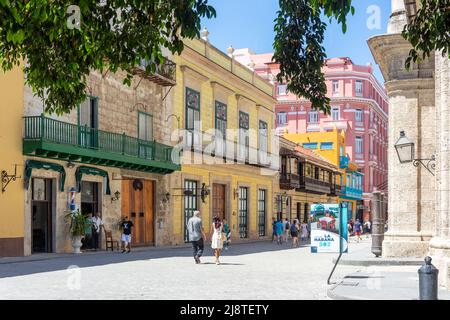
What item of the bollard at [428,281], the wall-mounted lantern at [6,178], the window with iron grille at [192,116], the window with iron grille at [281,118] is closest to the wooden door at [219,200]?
the window with iron grille at [192,116]

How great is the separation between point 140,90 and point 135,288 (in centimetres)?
1896

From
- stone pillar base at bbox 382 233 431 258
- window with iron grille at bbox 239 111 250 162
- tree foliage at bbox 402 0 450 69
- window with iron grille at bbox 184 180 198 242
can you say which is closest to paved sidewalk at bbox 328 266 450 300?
stone pillar base at bbox 382 233 431 258

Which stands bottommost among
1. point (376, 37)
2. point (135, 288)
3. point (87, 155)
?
point (135, 288)

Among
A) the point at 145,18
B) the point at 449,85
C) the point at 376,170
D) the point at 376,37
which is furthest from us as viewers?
the point at 376,170

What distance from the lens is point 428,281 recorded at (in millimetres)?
9328

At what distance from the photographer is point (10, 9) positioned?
762 centimetres

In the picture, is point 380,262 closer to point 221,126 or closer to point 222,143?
point 222,143

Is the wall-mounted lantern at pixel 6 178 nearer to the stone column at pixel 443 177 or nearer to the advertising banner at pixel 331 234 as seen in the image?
the advertising banner at pixel 331 234

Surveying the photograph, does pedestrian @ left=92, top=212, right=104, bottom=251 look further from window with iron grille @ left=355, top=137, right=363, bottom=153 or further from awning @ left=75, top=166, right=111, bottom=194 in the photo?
window with iron grille @ left=355, top=137, right=363, bottom=153

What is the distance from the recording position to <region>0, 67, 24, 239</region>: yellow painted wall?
23.1 metres

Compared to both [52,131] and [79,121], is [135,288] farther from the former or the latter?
[79,121]

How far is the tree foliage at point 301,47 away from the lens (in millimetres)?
7867

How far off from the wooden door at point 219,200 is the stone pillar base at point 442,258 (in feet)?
84.5
